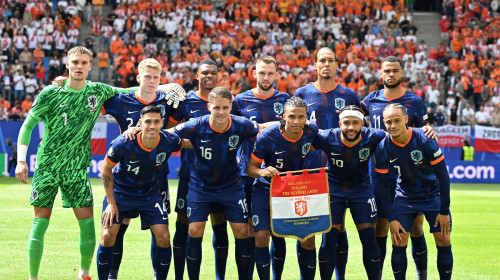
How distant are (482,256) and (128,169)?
20.6 ft

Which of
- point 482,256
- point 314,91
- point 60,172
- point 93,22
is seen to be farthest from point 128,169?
point 93,22

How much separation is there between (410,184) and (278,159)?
1.61m

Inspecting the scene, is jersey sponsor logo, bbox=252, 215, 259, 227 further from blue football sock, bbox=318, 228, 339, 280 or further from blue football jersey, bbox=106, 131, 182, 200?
blue football jersey, bbox=106, 131, 182, 200

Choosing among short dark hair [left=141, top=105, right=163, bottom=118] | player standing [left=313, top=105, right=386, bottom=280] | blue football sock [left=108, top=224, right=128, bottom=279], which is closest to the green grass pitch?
blue football sock [left=108, top=224, right=128, bottom=279]

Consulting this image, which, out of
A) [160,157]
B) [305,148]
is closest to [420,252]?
[305,148]

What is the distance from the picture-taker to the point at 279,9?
32969mm

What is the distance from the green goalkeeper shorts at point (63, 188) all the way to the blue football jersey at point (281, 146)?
204 centimetres

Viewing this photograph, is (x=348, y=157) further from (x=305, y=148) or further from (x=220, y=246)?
(x=220, y=246)

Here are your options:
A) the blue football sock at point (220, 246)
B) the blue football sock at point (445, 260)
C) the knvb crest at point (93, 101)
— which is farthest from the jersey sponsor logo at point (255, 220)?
the knvb crest at point (93, 101)

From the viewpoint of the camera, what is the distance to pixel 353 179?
27.6 feet

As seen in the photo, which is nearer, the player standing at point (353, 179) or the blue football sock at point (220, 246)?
the player standing at point (353, 179)

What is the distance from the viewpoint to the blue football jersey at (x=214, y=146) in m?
8.18

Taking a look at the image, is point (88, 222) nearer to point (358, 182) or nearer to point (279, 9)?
point (358, 182)

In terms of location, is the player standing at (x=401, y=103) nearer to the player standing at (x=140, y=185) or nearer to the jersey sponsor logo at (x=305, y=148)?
the jersey sponsor logo at (x=305, y=148)
